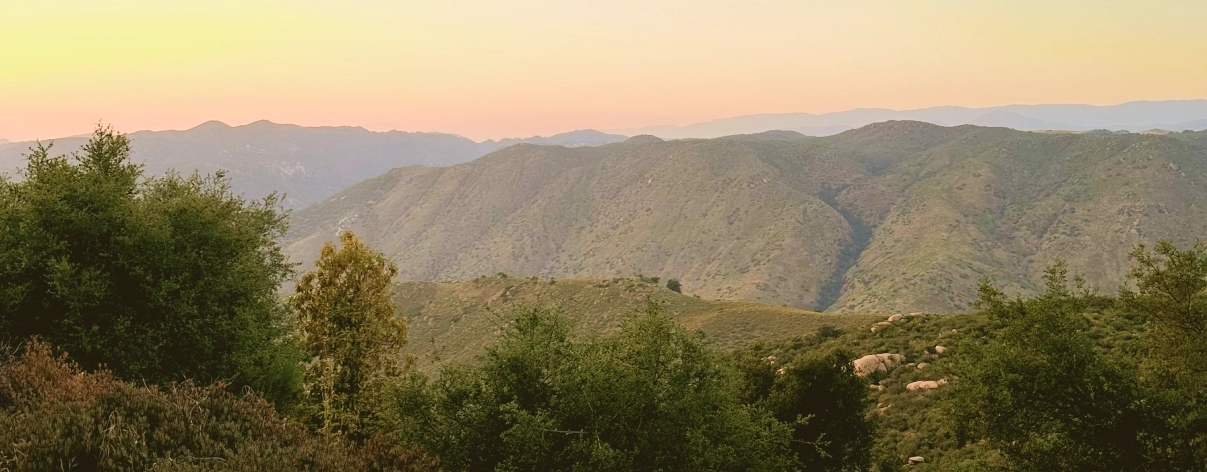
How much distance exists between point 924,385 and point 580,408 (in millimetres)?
A: 23048

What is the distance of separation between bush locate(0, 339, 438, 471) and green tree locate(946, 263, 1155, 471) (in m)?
13.7

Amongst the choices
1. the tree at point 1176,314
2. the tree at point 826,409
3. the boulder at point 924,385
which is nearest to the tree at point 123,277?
the tree at point 826,409

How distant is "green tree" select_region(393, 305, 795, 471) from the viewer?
12.2 m

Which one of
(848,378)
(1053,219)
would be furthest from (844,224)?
(848,378)

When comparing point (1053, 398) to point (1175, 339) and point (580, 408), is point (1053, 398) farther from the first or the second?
point (580, 408)

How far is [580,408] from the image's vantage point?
12688mm

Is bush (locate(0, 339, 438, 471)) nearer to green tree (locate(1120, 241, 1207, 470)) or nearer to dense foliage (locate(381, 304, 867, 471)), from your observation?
dense foliage (locate(381, 304, 867, 471))

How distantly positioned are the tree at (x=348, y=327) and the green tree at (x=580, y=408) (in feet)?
20.7

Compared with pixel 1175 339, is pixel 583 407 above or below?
below

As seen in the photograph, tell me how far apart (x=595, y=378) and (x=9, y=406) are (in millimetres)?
10875

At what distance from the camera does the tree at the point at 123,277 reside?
659 inches

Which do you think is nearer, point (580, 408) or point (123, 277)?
point (580, 408)

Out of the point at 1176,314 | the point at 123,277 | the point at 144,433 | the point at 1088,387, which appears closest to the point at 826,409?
Result: the point at 1088,387

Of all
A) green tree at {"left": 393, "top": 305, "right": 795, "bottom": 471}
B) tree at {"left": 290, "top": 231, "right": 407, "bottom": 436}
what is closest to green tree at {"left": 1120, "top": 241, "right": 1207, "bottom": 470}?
green tree at {"left": 393, "top": 305, "right": 795, "bottom": 471}
